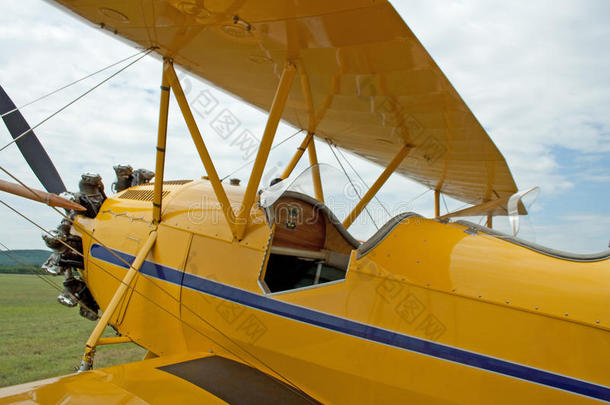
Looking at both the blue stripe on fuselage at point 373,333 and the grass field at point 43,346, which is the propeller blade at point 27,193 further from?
the grass field at point 43,346

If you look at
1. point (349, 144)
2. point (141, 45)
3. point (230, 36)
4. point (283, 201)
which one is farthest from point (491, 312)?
point (349, 144)

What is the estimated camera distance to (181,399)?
2105 millimetres

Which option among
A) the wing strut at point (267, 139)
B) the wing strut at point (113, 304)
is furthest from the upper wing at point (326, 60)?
the wing strut at point (113, 304)

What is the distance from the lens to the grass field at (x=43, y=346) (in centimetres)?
447

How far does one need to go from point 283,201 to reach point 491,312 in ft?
5.24

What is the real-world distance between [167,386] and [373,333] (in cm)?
121

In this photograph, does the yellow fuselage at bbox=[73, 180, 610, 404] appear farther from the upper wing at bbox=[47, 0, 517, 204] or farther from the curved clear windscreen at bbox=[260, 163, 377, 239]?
the upper wing at bbox=[47, 0, 517, 204]

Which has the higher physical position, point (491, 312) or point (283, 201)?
point (283, 201)

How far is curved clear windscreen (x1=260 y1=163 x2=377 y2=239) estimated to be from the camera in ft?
8.54

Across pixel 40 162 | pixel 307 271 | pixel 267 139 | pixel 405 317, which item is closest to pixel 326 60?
pixel 267 139

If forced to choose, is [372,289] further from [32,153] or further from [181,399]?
[32,153]

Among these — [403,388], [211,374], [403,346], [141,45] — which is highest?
[141,45]

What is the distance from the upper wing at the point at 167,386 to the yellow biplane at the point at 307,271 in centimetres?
1

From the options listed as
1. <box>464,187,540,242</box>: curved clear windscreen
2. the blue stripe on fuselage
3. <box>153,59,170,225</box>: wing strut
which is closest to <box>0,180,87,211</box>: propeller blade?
<box>153,59,170,225</box>: wing strut
